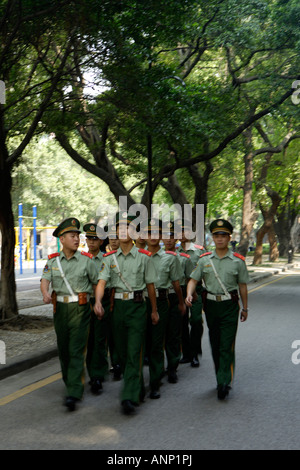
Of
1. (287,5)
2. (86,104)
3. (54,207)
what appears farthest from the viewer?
(54,207)

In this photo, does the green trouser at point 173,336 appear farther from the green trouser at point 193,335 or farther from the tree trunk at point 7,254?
the tree trunk at point 7,254

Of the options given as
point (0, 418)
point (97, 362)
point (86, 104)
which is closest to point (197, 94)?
point (86, 104)

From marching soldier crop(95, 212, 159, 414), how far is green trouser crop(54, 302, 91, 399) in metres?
0.21

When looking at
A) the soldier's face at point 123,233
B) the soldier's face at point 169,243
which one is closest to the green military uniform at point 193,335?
the soldier's face at point 169,243

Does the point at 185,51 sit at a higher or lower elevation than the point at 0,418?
higher

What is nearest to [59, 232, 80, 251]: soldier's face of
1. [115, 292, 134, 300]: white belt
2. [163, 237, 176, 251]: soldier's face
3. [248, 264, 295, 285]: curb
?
[115, 292, 134, 300]: white belt

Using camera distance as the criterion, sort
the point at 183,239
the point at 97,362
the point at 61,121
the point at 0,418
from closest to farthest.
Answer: the point at 0,418 → the point at 97,362 → the point at 183,239 → the point at 61,121

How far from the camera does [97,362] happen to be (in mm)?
6195

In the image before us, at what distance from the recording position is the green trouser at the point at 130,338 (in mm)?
5215

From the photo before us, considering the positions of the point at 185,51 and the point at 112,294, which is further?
the point at 185,51

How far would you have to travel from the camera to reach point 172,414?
5176 millimetres

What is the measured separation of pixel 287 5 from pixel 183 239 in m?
10.4

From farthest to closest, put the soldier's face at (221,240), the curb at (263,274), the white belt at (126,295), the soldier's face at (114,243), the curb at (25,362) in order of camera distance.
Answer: the curb at (263,274) < the soldier's face at (114,243) < the curb at (25,362) < the soldier's face at (221,240) < the white belt at (126,295)
